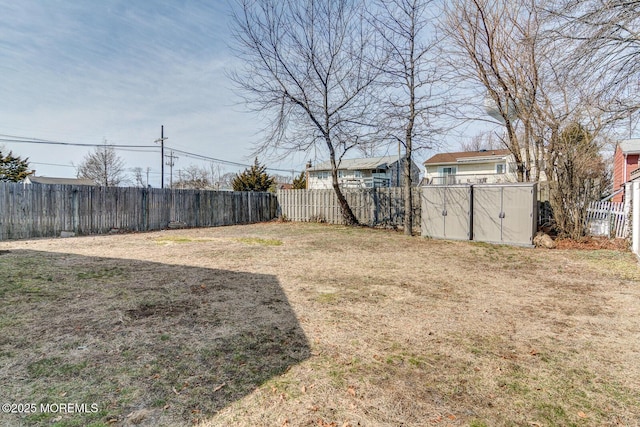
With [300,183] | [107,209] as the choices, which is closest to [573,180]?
[107,209]

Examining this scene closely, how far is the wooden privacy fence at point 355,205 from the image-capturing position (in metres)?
12.7

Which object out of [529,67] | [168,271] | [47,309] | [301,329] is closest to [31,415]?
[301,329]

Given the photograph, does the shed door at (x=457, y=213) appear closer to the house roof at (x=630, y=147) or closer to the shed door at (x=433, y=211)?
the shed door at (x=433, y=211)

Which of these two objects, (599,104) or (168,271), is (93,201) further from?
(599,104)

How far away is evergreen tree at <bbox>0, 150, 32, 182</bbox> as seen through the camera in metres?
27.2

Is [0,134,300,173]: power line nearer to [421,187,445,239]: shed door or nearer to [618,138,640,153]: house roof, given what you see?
[421,187,445,239]: shed door

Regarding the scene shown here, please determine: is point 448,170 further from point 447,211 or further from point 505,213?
point 505,213

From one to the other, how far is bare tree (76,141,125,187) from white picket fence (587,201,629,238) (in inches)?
1336

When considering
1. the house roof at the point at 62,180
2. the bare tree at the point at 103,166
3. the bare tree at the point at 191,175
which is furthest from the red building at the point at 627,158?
the house roof at the point at 62,180

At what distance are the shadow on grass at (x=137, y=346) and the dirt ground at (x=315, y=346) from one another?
13 millimetres

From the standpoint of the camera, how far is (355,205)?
13891 millimetres

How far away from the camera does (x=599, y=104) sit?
525cm

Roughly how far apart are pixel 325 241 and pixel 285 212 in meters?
7.54

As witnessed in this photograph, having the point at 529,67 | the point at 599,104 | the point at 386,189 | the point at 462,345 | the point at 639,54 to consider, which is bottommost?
the point at 462,345
